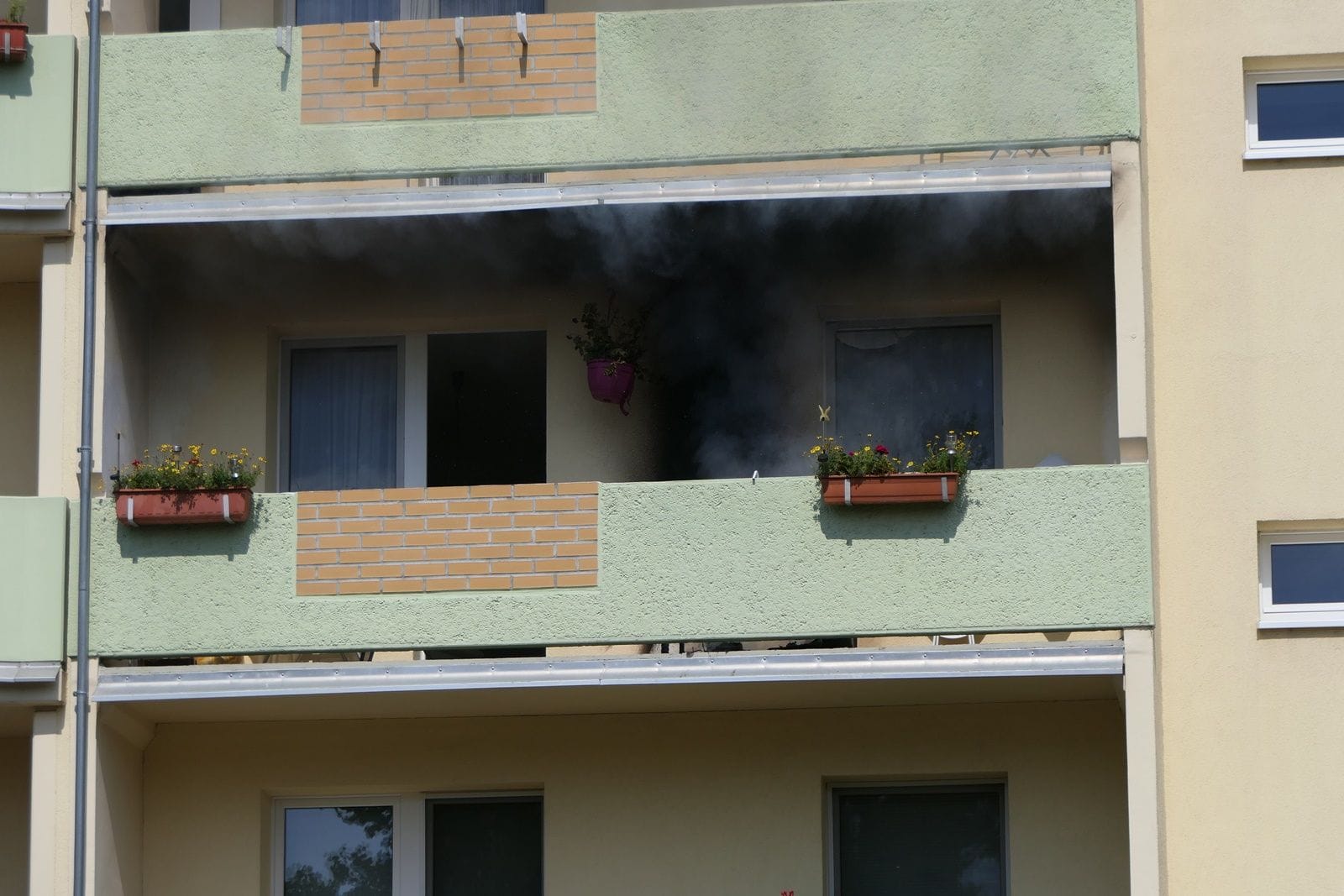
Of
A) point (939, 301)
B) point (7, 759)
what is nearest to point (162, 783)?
point (7, 759)

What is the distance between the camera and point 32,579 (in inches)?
534

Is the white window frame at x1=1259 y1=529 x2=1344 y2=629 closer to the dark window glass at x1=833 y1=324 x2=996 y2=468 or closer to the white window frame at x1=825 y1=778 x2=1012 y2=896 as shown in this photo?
the white window frame at x1=825 y1=778 x2=1012 y2=896

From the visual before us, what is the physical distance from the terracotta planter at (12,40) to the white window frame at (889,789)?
6.91 m


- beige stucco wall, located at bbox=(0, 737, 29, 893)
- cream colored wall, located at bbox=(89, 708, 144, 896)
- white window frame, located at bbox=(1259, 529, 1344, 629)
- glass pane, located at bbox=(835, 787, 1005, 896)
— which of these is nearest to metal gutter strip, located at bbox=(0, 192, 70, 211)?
cream colored wall, located at bbox=(89, 708, 144, 896)

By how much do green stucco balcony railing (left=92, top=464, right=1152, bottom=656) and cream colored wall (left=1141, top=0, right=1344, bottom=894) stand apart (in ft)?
1.36

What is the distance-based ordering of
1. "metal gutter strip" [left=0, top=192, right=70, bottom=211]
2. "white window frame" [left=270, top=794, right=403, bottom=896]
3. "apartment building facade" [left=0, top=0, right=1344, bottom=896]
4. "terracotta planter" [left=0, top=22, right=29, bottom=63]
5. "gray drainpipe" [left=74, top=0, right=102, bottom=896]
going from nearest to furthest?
"apartment building facade" [left=0, top=0, right=1344, bottom=896] < "gray drainpipe" [left=74, top=0, right=102, bottom=896] < "metal gutter strip" [left=0, top=192, right=70, bottom=211] < "terracotta planter" [left=0, top=22, right=29, bottom=63] < "white window frame" [left=270, top=794, right=403, bottom=896]

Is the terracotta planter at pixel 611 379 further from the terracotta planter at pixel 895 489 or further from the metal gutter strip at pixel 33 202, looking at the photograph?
the metal gutter strip at pixel 33 202

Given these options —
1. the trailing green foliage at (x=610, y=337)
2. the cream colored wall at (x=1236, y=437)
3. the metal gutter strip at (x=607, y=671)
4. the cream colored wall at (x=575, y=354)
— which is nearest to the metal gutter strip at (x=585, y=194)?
the cream colored wall at (x=1236, y=437)

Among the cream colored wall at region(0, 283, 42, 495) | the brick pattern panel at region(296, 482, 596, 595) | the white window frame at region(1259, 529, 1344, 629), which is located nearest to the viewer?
the white window frame at region(1259, 529, 1344, 629)

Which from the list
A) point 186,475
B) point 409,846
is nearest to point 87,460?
point 186,475

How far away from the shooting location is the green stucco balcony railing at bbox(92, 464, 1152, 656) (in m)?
13.2

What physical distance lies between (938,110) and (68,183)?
17.9 feet

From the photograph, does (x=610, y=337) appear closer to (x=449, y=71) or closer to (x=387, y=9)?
(x=449, y=71)

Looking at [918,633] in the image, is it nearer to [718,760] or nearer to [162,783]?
[718,760]
